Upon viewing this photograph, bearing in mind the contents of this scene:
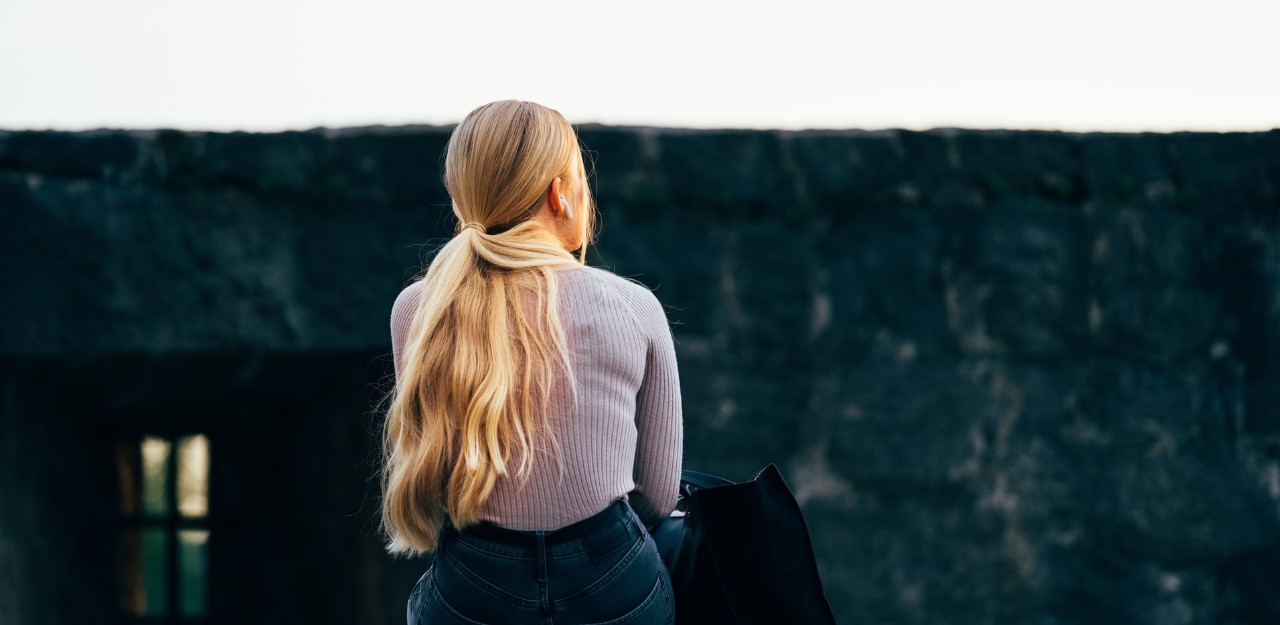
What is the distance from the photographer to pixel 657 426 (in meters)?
1.47

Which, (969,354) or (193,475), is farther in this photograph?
(193,475)

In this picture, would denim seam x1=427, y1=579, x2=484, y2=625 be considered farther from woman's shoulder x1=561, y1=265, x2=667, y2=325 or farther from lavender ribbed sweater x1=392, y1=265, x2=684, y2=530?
woman's shoulder x1=561, y1=265, x2=667, y2=325

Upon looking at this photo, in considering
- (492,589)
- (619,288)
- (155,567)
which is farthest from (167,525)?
(619,288)

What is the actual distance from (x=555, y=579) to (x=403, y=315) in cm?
42

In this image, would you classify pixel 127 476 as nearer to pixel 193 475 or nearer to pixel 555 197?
pixel 193 475

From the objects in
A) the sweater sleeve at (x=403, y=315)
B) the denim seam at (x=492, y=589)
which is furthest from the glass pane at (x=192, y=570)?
the denim seam at (x=492, y=589)

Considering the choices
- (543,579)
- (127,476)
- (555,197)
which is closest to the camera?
(543,579)

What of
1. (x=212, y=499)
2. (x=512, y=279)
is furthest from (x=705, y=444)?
(x=212, y=499)

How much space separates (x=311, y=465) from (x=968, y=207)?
177 centimetres

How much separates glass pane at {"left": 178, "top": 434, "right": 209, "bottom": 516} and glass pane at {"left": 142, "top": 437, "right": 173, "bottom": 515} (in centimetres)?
4

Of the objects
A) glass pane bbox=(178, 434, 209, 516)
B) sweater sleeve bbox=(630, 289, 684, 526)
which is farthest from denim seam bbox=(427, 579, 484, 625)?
glass pane bbox=(178, 434, 209, 516)

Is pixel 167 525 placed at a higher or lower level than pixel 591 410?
lower

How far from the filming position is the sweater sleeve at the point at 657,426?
1.44 metres

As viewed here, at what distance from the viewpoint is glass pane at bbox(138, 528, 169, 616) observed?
300cm
